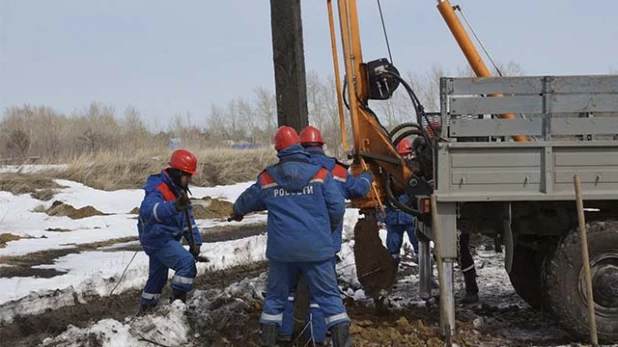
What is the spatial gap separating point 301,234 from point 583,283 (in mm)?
2613

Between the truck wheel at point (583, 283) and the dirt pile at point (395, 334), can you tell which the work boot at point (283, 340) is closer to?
the dirt pile at point (395, 334)

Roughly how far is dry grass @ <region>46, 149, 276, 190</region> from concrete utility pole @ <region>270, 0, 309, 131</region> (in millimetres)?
19143

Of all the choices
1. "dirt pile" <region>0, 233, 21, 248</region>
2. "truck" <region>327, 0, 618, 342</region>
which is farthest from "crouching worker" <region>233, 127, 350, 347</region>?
"dirt pile" <region>0, 233, 21, 248</region>

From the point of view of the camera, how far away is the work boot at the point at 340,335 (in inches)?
230

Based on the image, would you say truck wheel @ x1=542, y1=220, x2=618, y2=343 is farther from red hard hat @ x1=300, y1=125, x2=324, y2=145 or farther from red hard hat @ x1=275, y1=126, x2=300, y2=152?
red hard hat @ x1=275, y1=126, x2=300, y2=152

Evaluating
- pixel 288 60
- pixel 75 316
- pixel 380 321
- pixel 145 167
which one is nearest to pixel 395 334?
pixel 380 321

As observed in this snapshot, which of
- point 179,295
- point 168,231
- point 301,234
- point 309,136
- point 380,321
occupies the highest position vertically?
point 309,136

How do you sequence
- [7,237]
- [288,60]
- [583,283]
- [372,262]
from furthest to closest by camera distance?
[7,237]
[372,262]
[288,60]
[583,283]

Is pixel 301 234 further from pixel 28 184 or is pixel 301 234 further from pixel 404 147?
pixel 28 184

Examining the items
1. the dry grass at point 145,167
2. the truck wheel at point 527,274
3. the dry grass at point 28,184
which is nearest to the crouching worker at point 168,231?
the truck wheel at point 527,274

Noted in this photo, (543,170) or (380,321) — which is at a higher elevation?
(543,170)

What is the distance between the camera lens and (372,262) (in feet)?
25.2

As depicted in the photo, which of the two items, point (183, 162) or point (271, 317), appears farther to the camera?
point (183, 162)

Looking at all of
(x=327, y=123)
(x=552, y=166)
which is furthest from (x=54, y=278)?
(x=327, y=123)
